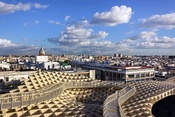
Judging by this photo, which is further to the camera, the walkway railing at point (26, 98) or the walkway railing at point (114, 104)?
the walkway railing at point (26, 98)

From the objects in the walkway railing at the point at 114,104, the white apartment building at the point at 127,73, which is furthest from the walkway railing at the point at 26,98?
the white apartment building at the point at 127,73

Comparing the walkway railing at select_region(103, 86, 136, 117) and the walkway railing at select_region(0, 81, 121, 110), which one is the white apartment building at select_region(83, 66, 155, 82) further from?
the walkway railing at select_region(0, 81, 121, 110)

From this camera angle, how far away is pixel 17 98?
2488 centimetres

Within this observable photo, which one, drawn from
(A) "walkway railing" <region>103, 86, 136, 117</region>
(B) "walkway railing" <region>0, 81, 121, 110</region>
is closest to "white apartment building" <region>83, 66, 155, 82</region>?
(A) "walkway railing" <region>103, 86, 136, 117</region>

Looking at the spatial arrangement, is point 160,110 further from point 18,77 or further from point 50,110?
point 18,77

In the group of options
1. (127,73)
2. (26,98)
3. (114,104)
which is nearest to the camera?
(26,98)

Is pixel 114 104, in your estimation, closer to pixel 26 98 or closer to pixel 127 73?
pixel 26 98

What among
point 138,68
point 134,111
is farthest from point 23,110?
point 138,68

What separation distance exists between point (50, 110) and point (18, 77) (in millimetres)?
50274

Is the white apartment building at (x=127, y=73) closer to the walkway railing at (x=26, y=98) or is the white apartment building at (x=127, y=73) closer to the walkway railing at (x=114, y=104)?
the walkway railing at (x=114, y=104)

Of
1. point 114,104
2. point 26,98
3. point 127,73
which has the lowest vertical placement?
point 127,73

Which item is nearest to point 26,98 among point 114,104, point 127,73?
point 114,104

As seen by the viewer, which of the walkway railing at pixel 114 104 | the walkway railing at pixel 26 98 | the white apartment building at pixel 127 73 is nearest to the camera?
the walkway railing at pixel 114 104

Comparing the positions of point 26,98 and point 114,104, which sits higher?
point 26,98
